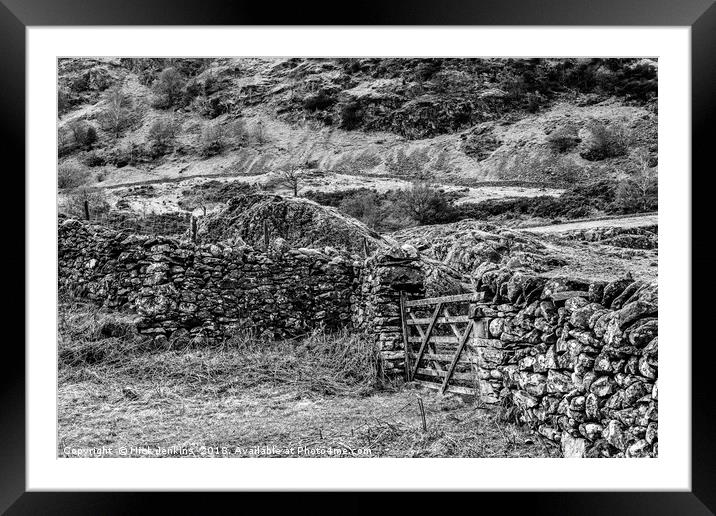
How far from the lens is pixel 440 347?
654 centimetres

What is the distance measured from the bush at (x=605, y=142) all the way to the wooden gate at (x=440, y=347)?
2473mm

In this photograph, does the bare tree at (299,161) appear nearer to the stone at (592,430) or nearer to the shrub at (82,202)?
the shrub at (82,202)

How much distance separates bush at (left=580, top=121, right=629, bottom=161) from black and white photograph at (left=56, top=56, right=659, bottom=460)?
0.02 meters

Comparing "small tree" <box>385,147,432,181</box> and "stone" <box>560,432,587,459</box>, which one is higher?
"small tree" <box>385,147,432,181</box>

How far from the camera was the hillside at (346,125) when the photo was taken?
6.48m

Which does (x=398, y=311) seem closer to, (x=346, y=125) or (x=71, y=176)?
(x=346, y=125)

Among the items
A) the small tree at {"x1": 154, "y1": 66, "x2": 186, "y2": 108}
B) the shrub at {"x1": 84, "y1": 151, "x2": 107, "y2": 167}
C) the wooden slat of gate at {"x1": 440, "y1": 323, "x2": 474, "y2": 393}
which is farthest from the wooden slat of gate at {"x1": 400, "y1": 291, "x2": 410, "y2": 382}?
the shrub at {"x1": 84, "y1": 151, "x2": 107, "y2": 167}

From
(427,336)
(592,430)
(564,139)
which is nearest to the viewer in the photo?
(592,430)

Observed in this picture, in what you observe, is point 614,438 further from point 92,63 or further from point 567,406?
point 92,63

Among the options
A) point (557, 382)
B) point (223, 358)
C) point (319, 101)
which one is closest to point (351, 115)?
point (319, 101)

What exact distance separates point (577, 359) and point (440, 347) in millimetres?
2549

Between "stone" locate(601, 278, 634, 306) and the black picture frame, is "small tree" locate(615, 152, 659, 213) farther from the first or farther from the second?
"stone" locate(601, 278, 634, 306)

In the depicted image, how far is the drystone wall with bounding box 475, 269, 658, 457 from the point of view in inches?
150
